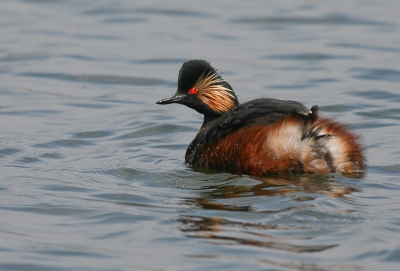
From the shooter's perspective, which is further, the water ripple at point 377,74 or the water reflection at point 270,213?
the water ripple at point 377,74

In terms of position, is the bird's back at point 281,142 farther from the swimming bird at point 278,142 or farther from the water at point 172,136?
the water at point 172,136

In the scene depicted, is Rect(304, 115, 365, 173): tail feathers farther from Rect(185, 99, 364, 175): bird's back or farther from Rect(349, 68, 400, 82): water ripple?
Rect(349, 68, 400, 82): water ripple

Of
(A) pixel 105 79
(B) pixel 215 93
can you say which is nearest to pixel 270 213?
(B) pixel 215 93

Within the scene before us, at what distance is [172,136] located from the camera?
Result: 31.5 feet

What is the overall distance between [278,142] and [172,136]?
274cm

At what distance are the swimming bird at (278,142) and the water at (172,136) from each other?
0.14m

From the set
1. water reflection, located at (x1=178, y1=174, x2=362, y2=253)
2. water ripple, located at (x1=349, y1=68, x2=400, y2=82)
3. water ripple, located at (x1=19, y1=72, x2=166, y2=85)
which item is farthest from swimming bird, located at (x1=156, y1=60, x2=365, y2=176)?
water ripple, located at (x1=349, y1=68, x2=400, y2=82)

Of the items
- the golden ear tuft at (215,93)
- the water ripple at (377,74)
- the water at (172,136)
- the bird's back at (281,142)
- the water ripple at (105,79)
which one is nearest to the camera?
the water at (172,136)

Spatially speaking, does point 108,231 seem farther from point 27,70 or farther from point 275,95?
point 27,70

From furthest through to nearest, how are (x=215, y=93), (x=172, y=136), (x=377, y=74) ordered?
1. (x=377, y=74)
2. (x=172, y=136)
3. (x=215, y=93)

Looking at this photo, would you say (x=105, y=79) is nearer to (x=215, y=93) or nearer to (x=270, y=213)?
(x=215, y=93)

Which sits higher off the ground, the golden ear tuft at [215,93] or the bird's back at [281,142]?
the golden ear tuft at [215,93]

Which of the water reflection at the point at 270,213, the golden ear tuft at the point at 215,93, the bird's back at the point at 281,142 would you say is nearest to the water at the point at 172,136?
the water reflection at the point at 270,213

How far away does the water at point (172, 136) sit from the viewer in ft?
18.3
